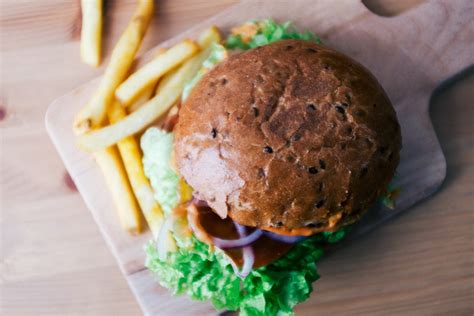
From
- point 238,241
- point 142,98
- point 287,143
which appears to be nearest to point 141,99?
point 142,98

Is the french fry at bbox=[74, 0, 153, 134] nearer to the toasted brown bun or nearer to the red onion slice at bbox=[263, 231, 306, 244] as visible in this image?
the toasted brown bun

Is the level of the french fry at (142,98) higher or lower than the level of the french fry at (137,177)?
higher

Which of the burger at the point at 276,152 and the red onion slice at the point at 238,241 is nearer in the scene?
the burger at the point at 276,152

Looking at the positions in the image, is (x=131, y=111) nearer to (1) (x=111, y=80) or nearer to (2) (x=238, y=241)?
(1) (x=111, y=80)

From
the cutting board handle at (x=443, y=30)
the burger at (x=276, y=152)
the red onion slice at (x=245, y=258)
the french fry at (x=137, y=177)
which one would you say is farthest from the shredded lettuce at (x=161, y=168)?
the cutting board handle at (x=443, y=30)

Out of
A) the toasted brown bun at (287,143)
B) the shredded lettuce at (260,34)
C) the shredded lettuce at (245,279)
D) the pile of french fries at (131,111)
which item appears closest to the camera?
the toasted brown bun at (287,143)

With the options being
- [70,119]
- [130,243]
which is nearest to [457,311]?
[130,243]

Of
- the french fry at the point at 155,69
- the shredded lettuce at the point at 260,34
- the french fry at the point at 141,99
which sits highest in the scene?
the shredded lettuce at the point at 260,34

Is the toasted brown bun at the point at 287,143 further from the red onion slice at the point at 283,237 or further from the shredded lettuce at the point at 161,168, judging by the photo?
the shredded lettuce at the point at 161,168
